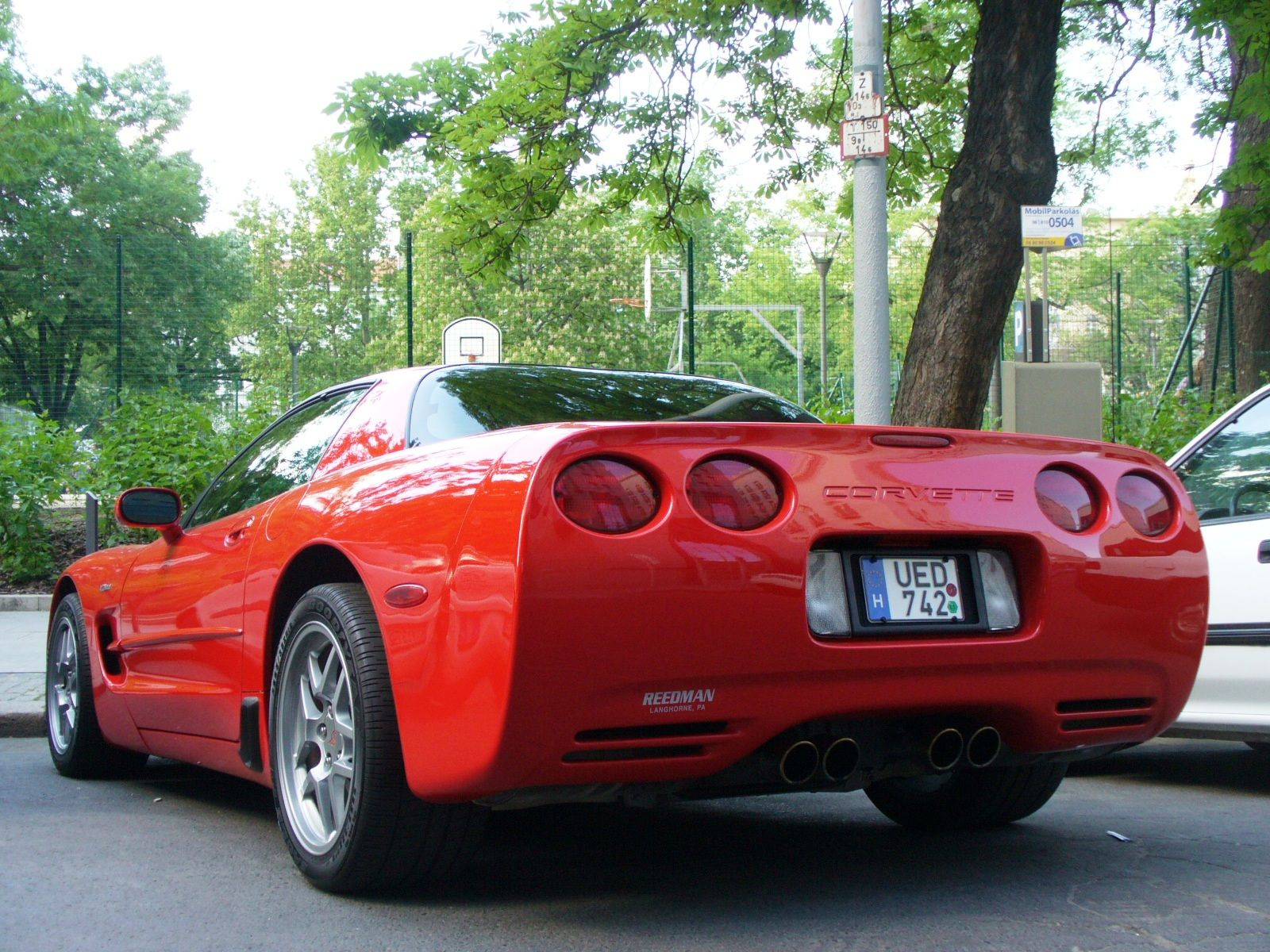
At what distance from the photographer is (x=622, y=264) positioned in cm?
4566

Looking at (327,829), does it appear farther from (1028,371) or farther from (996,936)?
(1028,371)

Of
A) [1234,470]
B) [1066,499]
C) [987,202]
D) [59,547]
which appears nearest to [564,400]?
[1066,499]

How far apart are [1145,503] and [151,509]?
314cm

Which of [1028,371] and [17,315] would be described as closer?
[1028,371]

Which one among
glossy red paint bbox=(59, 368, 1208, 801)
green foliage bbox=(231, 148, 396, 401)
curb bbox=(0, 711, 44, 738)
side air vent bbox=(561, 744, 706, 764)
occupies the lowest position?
curb bbox=(0, 711, 44, 738)

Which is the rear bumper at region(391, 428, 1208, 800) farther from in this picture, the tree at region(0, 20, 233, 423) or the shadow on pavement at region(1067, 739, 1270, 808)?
the tree at region(0, 20, 233, 423)

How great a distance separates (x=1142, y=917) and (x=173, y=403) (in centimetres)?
1174

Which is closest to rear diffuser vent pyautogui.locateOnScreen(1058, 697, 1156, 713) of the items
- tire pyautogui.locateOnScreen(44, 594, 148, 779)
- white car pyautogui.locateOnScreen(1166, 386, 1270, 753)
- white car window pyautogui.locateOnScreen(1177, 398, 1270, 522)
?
white car pyautogui.locateOnScreen(1166, 386, 1270, 753)

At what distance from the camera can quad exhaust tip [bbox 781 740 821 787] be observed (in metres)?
3.19

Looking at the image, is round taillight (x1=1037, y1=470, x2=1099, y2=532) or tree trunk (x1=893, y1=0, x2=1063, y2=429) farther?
tree trunk (x1=893, y1=0, x2=1063, y2=429)

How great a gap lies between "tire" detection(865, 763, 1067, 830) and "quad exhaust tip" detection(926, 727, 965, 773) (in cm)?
77

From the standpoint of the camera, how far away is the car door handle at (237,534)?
419 centimetres

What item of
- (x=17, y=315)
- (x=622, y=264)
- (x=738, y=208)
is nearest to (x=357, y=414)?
(x=17, y=315)

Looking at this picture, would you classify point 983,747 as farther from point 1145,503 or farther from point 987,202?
point 987,202
